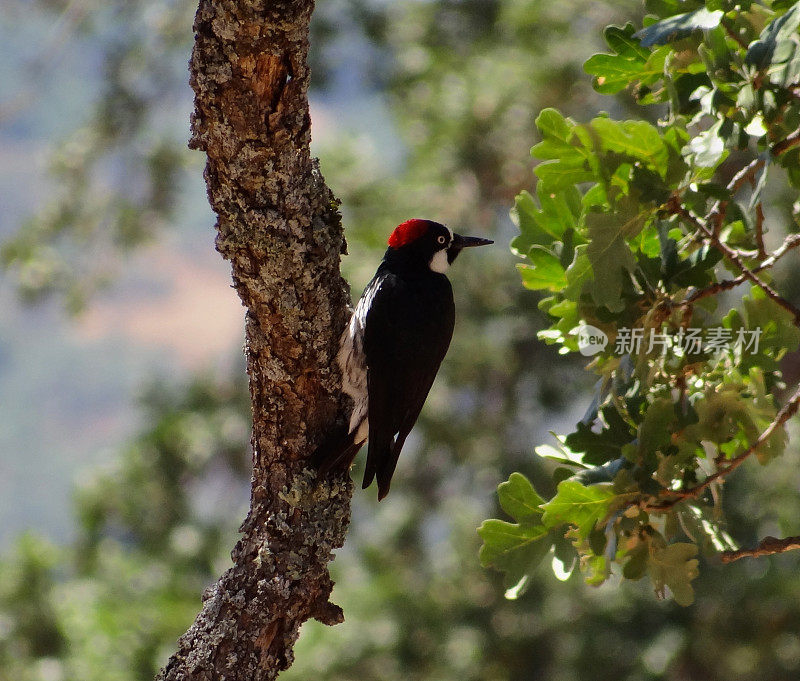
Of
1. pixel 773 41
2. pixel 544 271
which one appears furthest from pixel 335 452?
pixel 773 41

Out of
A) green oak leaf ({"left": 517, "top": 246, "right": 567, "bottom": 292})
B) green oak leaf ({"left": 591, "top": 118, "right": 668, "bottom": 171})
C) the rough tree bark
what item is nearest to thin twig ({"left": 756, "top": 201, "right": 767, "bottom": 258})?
green oak leaf ({"left": 591, "top": 118, "right": 668, "bottom": 171})

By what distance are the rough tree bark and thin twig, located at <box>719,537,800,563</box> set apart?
0.89 meters

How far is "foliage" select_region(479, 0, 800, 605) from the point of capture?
6.05 feet

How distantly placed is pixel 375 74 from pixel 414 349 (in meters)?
5.23

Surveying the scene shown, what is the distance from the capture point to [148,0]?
7605 mm

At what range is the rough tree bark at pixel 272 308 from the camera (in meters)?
1.87

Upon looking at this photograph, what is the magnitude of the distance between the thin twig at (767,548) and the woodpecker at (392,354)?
3.06ft

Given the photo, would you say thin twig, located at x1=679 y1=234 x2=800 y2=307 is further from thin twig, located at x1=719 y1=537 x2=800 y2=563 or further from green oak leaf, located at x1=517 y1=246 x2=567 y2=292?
thin twig, located at x1=719 y1=537 x2=800 y2=563

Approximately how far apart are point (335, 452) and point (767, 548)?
0.99 m

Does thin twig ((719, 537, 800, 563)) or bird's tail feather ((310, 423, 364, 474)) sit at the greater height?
bird's tail feather ((310, 423, 364, 474))

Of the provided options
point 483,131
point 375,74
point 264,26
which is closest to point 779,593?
point 483,131

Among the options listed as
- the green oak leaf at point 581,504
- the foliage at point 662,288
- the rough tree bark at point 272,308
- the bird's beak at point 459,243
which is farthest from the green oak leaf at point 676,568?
the bird's beak at point 459,243

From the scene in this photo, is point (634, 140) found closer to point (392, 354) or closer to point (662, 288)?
point (662, 288)

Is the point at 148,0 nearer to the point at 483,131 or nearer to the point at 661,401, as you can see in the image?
the point at 483,131
